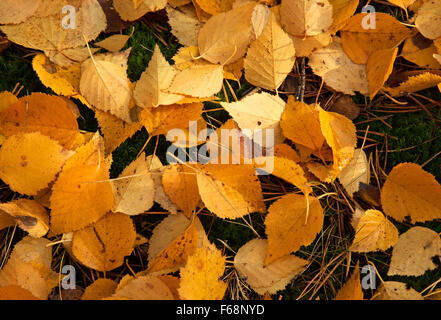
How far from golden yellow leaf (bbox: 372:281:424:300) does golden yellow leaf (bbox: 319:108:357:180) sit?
12.2 inches

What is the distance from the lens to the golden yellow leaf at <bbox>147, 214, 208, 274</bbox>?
104 cm

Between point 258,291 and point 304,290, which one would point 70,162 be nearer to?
point 258,291

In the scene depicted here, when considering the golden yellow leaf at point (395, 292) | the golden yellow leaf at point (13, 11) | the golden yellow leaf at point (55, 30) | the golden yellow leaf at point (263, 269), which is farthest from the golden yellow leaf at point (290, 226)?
the golden yellow leaf at point (13, 11)

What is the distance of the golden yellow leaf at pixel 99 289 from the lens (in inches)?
40.2

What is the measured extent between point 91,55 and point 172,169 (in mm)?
359

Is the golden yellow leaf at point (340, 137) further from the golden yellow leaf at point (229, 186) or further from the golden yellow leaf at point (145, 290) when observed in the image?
the golden yellow leaf at point (145, 290)

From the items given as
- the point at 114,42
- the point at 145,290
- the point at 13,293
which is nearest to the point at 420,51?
the point at 114,42

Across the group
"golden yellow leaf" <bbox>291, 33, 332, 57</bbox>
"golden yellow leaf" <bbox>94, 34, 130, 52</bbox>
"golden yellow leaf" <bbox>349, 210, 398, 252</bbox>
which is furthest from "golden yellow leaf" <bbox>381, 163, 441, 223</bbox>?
"golden yellow leaf" <bbox>94, 34, 130, 52</bbox>

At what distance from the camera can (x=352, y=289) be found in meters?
1.04

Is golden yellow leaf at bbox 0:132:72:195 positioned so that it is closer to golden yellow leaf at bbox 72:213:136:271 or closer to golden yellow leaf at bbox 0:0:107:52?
golden yellow leaf at bbox 72:213:136:271

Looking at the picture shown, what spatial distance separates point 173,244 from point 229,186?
199mm

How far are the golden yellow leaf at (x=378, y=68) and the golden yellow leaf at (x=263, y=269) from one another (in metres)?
0.50

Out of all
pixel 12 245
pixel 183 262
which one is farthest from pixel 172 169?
pixel 12 245

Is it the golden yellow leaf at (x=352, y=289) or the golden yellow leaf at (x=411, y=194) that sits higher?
the golden yellow leaf at (x=411, y=194)
